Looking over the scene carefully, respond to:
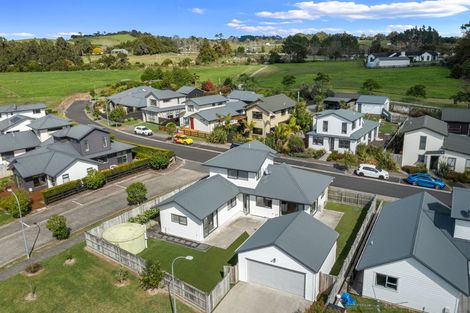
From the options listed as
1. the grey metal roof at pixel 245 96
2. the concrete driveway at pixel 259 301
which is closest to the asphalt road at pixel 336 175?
the concrete driveway at pixel 259 301

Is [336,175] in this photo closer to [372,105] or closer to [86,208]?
[86,208]

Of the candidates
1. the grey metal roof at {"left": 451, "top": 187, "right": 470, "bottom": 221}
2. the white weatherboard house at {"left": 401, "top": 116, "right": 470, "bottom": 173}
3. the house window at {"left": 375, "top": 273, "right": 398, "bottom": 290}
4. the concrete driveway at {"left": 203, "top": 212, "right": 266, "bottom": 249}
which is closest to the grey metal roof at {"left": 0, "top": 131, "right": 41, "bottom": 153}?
the concrete driveway at {"left": 203, "top": 212, "right": 266, "bottom": 249}

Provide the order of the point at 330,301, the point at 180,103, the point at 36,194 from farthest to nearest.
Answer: the point at 180,103 < the point at 36,194 < the point at 330,301

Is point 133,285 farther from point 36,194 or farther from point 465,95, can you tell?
point 465,95

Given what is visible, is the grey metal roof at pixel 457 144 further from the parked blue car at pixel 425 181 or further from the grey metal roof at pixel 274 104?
the grey metal roof at pixel 274 104

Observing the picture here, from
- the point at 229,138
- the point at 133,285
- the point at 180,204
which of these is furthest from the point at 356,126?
the point at 133,285

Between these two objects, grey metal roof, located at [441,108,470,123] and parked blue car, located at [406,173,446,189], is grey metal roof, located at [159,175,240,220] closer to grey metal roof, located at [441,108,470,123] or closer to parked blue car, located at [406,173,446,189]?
parked blue car, located at [406,173,446,189]
